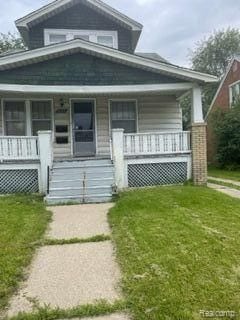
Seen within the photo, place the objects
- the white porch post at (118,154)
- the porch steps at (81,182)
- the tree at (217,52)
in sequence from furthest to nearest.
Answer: the tree at (217,52) < the white porch post at (118,154) < the porch steps at (81,182)

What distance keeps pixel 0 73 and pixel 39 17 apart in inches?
155

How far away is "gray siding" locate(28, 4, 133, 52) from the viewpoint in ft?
44.5

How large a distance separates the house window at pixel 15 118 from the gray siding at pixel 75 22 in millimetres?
2453

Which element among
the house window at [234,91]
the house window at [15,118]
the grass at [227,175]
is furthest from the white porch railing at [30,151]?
the house window at [234,91]

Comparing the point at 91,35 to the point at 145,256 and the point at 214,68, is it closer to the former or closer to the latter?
the point at 145,256

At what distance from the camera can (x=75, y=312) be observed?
11.1 ft

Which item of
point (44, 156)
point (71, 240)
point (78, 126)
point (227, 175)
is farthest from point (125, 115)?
point (71, 240)

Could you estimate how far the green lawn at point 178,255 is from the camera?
137 inches

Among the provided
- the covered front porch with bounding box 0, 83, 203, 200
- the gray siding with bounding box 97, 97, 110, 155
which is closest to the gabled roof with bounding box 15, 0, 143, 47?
the covered front porch with bounding box 0, 83, 203, 200

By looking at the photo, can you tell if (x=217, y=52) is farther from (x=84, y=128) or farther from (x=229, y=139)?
(x=84, y=128)

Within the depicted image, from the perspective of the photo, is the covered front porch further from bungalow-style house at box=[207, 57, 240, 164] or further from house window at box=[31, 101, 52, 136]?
bungalow-style house at box=[207, 57, 240, 164]

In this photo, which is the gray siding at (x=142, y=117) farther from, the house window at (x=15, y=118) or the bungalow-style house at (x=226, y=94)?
the bungalow-style house at (x=226, y=94)

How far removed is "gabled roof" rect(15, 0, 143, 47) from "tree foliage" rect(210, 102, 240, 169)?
24.6ft

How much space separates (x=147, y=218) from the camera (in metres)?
6.84
